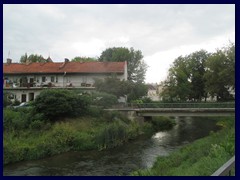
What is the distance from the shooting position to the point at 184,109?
3591 cm

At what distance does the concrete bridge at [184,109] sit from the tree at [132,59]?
30006mm

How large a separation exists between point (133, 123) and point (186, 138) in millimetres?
6891

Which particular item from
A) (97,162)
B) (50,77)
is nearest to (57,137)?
(97,162)

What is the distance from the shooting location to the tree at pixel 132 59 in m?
66.1

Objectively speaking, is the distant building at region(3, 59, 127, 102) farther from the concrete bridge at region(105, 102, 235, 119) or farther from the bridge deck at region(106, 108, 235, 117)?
the bridge deck at region(106, 108, 235, 117)

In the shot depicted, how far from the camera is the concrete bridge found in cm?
3534

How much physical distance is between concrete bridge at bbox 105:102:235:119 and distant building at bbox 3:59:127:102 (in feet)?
32.2

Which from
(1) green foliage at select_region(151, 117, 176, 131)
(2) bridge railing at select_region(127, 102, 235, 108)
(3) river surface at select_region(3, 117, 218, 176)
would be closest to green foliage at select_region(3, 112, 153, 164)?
(3) river surface at select_region(3, 117, 218, 176)

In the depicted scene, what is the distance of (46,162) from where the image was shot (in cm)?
1975

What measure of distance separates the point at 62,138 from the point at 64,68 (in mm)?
25237

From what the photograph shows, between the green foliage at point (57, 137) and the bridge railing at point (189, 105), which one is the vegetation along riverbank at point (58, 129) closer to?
the green foliage at point (57, 137)

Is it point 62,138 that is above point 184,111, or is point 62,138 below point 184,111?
below

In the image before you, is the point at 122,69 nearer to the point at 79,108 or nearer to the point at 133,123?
the point at 133,123

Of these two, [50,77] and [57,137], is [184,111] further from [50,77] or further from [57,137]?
[50,77]
